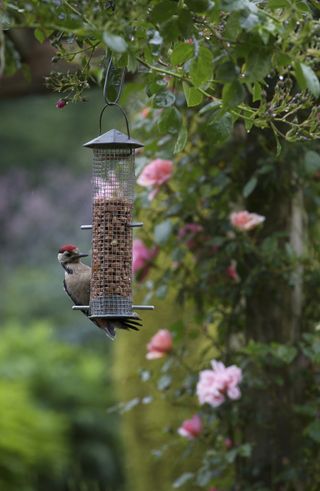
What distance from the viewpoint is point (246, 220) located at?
11.6 ft

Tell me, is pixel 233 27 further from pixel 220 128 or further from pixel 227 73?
pixel 220 128

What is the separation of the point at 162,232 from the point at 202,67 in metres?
1.74

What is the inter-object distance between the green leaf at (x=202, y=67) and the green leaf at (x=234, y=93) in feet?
0.29

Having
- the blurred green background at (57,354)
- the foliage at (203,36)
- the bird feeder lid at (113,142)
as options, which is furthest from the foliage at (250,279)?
the foliage at (203,36)

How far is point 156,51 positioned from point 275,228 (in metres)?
1.67

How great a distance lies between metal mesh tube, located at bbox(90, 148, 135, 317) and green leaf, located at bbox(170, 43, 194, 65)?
2.49ft

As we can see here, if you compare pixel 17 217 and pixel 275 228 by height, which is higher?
pixel 17 217

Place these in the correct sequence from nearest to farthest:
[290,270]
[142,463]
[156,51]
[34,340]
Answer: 1. [156,51]
2. [290,270]
3. [142,463]
4. [34,340]

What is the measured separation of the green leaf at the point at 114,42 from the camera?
1842 millimetres

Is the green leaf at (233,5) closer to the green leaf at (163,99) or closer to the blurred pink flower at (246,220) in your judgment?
the green leaf at (163,99)

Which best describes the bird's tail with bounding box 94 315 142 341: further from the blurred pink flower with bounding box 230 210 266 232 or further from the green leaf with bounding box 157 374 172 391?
the green leaf with bounding box 157 374 172 391

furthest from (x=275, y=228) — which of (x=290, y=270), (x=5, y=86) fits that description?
(x=5, y=86)

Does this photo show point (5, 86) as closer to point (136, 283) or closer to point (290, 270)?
point (136, 283)

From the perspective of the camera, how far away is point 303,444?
12.1 ft
